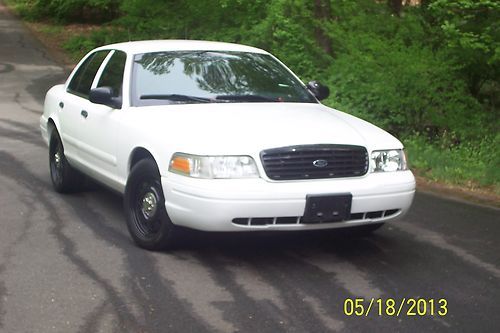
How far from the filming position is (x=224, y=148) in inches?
203

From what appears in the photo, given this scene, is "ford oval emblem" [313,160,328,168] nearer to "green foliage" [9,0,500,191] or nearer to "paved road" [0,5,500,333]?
"paved road" [0,5,500,333]

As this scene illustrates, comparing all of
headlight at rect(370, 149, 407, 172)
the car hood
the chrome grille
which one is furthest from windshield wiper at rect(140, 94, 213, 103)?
headlight at rect(370, 149, 407, 172)

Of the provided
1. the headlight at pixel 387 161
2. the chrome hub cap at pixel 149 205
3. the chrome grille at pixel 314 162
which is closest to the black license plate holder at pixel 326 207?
the chrome grille at pixel 314 162

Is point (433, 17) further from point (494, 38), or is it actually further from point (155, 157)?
point (155, 157)

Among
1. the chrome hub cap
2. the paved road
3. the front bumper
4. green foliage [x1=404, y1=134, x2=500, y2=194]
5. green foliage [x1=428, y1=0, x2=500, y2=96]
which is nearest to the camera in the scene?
the paved road

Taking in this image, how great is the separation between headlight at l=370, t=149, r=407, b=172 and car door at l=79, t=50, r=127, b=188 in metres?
2.18

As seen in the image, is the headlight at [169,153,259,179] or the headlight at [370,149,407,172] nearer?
the headlight at [169,153,259,179]

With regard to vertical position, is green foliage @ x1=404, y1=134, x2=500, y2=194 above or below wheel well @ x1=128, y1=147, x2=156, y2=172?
below

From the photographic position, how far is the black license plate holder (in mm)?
5152

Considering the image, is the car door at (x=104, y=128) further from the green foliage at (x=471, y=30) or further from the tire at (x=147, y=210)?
the green foliage at (x=471, y=30)

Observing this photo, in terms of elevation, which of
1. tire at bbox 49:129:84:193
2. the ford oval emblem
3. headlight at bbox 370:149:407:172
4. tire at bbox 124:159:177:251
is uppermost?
the ford oval emblem

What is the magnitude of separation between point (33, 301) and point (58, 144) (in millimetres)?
3363

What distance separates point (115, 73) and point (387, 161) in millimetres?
2669

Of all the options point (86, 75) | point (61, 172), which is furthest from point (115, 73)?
point (61, 172)
